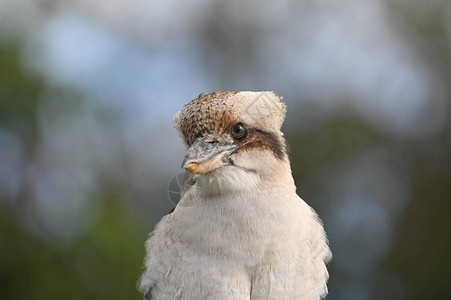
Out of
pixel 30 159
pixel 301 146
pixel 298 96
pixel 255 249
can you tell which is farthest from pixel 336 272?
pixel 255 249

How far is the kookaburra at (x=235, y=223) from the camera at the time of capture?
206 centimetres

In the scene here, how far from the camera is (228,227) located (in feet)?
6.95

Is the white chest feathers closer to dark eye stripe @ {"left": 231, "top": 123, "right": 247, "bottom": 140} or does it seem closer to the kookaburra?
the kookaburra

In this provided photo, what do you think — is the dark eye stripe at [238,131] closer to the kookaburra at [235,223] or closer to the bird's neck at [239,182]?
the kookaburra at [235,223]

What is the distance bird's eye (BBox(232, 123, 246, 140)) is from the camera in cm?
212

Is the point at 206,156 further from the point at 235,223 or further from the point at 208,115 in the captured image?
the point at 235,223

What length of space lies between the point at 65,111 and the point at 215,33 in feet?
8.63

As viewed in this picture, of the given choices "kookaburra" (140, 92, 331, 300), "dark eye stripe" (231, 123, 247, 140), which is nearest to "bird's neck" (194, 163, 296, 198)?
"kookaburra" (140, 92, 331, 300)

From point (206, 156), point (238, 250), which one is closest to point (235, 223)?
point (238, 250)

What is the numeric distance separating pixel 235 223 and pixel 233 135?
0.94 ft

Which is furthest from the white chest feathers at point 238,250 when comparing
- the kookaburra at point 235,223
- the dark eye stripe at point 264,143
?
the dark eye stripe at point 264,143

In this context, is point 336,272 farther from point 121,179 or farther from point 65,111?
point 65,111

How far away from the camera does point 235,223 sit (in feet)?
6.96

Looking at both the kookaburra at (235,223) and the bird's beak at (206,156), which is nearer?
the bird's beak at (206,156)
